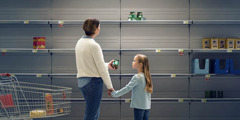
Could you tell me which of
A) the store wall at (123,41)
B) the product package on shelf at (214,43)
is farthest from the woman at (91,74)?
the product package on shelf at (214,43)

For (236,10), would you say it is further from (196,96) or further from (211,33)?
(196,96)

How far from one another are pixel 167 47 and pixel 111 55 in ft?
3.40

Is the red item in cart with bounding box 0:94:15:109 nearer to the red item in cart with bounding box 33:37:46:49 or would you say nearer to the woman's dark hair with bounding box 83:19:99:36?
the woman's dark hair with bounding box 83:19:99:36

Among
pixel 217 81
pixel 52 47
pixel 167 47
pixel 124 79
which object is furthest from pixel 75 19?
pixel 217 81

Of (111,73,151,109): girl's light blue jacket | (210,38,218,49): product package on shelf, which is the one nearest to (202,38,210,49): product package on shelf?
(210,38,218,49): product package on shelf

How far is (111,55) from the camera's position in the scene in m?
5.37

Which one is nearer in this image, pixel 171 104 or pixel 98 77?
pixel 98 77

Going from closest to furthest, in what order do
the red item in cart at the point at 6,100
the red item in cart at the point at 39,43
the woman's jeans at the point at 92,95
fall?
1. the woman's jeans at the point at 92,95
2. the red item in cart at the point at 6,100
3. the red item in cart at the point at 39,43

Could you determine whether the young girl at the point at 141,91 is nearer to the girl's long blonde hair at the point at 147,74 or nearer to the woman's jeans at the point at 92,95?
the girl's long blonde hair at the point at 147,74

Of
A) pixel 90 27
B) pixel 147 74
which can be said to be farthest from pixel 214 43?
pixel 90 27

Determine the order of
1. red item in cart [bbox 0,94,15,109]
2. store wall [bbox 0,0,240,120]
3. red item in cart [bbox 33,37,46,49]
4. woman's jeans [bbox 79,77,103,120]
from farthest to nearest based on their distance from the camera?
store wall [bbox 0,0,240,120] < red item in cart [bbox 33,37,46,49] < red item in cart [bbox 0,94,15,109] < woman's jeans [bbox 79,77,103,120]

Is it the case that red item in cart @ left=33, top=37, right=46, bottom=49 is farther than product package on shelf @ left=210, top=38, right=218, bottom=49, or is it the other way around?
product package on shelf @ left=210, top=38, right=218, bottom=49

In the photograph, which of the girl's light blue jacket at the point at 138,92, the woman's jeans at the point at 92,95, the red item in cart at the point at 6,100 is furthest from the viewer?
the girl's light blue jacket at the point at 138,92

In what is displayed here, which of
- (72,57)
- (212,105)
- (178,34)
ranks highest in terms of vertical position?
(178,34)
